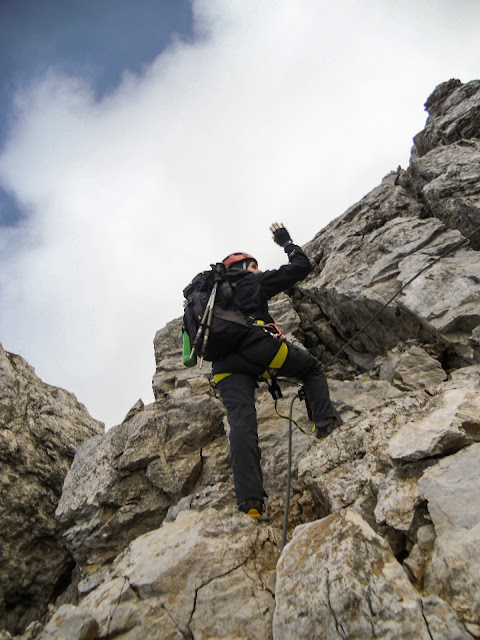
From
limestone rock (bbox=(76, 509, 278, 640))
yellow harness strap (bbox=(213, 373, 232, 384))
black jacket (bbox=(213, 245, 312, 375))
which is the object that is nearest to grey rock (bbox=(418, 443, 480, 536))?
limestone rock (bbox=(76, 509, 278, 640))

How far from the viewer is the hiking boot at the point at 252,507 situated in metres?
4.59

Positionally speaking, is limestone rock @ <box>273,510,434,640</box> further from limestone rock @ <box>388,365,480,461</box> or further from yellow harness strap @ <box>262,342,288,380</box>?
yellow harness strap @ <box>262,342,288,380</box>

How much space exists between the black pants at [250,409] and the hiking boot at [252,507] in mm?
56

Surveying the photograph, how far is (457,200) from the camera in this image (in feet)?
28.1

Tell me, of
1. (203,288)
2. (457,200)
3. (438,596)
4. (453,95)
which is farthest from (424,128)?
(438,596)

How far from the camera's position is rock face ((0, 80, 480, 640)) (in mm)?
2764

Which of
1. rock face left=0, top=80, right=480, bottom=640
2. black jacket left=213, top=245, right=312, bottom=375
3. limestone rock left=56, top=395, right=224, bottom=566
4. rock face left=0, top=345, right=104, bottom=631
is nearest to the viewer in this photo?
rock face left=0, top=80, right=480, bottom=640

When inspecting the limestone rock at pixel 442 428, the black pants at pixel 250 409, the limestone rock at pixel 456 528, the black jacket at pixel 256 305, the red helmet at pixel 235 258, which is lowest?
the limestone rock at pixel 456 528

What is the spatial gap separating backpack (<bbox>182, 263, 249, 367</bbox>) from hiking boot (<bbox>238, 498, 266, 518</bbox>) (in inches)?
90.6

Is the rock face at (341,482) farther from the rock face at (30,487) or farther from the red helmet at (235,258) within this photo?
the red helmet at (235,258)

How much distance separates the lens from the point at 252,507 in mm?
4598

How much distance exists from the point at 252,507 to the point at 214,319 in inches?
113

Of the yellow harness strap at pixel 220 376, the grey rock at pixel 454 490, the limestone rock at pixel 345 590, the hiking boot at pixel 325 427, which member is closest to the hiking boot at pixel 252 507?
the limestone rock at pixel 345 590

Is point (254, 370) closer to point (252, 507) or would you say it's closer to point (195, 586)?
point (252, 507)
